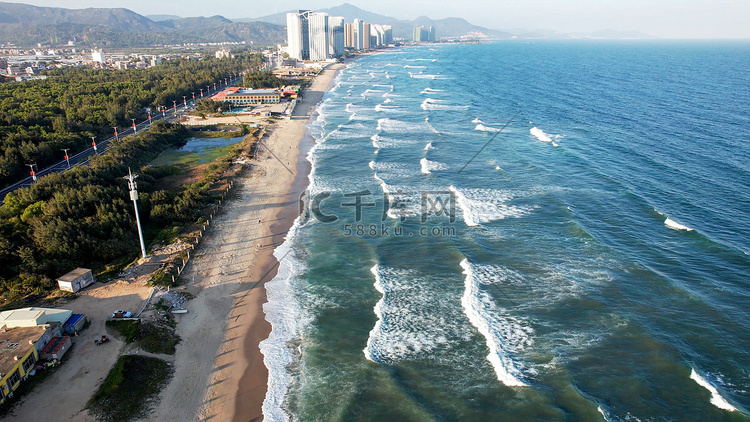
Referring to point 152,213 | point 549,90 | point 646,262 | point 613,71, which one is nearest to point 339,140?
point 152,213

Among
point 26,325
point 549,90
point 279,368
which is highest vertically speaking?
point 549,90

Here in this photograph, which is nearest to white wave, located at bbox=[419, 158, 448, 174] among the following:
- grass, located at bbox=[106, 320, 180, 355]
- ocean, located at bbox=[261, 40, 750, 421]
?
ocean, located at bbox=[261, 40, 750, 421]

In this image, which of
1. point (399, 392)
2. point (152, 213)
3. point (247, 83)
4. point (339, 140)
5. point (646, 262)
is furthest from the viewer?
point (247, 83)

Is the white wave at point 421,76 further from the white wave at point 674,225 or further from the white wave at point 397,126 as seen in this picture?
the white wave at point 674,225

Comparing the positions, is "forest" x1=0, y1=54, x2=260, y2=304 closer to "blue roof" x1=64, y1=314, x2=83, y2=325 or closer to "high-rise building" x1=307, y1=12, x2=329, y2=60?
"blue roof" x1=64, y1=314, x2=83, y2=325

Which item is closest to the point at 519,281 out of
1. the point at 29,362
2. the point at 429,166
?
the point at 429,166

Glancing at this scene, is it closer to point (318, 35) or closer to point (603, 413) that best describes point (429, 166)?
point (603, 413)

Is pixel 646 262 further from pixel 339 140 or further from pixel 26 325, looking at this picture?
pixel 339 140
